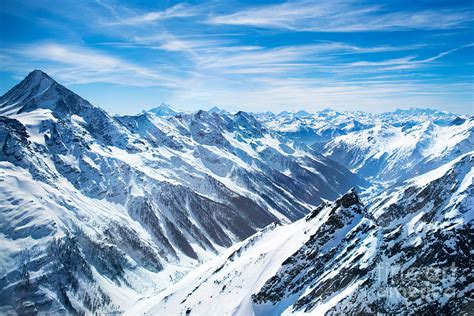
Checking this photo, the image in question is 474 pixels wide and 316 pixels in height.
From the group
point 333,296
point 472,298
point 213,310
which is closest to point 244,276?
point 213,310

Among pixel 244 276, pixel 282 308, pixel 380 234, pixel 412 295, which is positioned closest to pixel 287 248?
pixel 244 276

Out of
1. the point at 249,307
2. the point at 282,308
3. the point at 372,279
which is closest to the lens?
the point at 372,279

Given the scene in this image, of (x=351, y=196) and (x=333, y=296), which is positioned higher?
(x=351, y=196)

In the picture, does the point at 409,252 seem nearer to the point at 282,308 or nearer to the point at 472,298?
the point at 472,298

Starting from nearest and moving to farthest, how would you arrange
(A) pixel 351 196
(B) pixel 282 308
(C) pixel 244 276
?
(B) pixel 282 308 < (A) pixel 351 196 < (C) pixel 244 276

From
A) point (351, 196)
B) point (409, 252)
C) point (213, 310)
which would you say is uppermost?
point (351, 196)

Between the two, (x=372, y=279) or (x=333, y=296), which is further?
(x=333, y=296)

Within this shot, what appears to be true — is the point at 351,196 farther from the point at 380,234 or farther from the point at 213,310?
the point at 213,310
